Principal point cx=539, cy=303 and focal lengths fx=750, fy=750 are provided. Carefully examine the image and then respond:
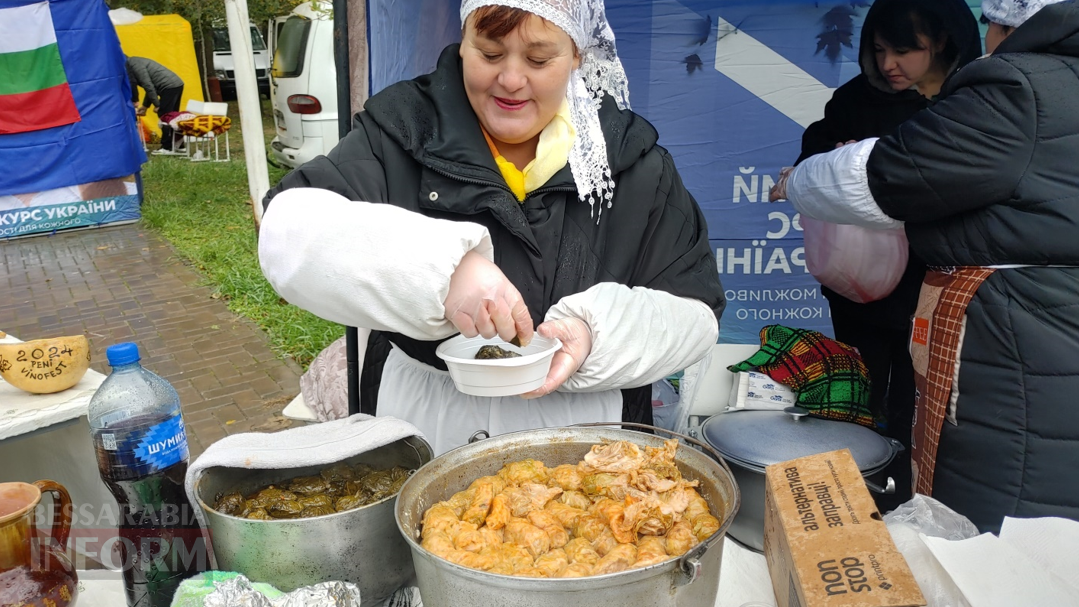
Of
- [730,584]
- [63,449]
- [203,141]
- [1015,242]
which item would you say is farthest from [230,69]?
[730,584]

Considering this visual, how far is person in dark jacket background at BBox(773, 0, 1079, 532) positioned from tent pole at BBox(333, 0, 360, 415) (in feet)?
5.49

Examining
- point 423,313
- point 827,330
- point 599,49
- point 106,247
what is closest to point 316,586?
point 423,313

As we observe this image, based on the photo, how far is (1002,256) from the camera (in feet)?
6.81

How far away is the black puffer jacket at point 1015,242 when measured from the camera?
1.93m

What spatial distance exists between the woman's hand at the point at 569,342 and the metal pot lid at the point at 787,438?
82cm

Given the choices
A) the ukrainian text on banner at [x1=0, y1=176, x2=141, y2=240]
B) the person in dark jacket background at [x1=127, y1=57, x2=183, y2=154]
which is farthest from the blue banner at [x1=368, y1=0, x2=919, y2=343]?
the person in dark jacket background at [x1=127, y1=57, x2=183, y2=154]

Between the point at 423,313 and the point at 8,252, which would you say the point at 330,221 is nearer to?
the point at 423,313

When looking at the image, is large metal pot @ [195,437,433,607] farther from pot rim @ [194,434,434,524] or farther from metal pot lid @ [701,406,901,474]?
metal pot lid @ [701,406,901,474]

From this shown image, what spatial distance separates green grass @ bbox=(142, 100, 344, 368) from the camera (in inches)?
243

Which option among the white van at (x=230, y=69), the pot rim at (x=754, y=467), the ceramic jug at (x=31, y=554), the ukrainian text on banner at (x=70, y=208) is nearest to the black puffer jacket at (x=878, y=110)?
the pot rim at (x=754, y=467)

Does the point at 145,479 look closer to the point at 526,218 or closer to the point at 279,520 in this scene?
the point at 279,520

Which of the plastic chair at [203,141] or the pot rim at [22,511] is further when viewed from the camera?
the plastic chair at [203,141]

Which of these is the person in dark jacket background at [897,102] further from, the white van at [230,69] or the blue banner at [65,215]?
the white van at [230,69]

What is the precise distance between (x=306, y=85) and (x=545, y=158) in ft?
32.0
